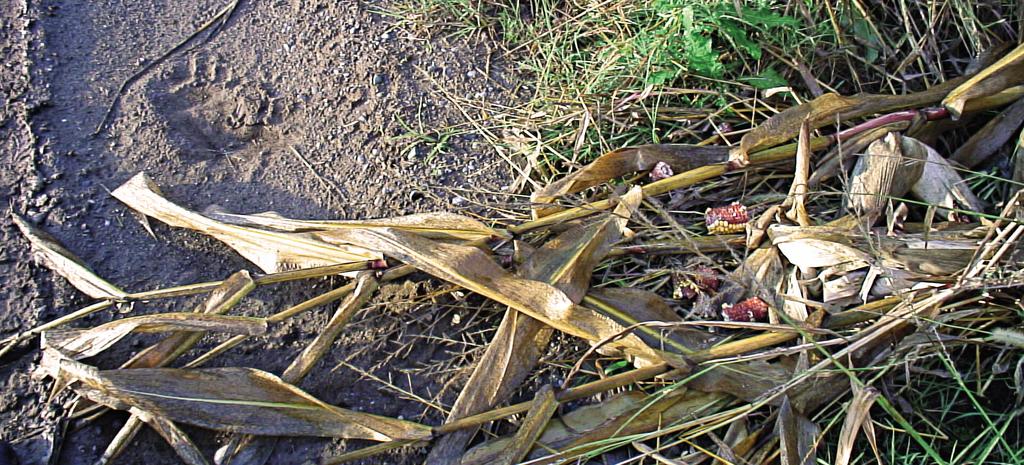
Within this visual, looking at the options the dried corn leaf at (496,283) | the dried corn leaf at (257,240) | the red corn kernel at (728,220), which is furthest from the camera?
the red corn kernel at (728,220)

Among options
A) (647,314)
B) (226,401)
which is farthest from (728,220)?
(226,401)

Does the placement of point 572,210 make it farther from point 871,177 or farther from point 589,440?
point 871,177

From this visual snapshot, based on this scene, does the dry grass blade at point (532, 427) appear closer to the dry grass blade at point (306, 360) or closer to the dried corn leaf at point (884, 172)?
the dry grass blade at point (306, 360)

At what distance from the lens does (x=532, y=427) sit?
1335 millimetres

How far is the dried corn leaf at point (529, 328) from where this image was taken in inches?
54.1

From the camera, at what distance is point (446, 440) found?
1359 millimetres

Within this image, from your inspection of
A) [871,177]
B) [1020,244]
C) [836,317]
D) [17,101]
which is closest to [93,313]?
[17,101]


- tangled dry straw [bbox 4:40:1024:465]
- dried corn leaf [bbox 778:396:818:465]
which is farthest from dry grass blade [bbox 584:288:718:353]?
dried corn leaf [bbox 778:396:818:465]

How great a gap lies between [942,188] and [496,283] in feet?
3.14

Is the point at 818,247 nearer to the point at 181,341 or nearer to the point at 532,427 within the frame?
the point at 532,427

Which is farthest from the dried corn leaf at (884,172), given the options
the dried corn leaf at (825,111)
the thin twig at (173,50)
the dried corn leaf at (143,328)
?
the thin twig at (173,50)

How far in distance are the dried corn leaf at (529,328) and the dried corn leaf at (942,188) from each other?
0.60m

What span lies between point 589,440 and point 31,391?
103cm

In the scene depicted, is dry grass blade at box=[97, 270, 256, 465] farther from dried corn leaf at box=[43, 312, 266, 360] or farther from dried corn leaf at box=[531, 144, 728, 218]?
dried corn leaf at box=[531, 144, 728, 218]
